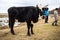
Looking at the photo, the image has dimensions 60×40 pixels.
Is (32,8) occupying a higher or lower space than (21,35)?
higher

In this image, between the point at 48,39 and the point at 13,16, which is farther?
the point at 13,16

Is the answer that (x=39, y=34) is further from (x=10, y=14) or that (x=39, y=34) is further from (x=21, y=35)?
(x=10, y=14)

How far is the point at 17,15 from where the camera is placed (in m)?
17.6

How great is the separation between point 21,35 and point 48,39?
2214 mm

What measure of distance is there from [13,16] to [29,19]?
1.60 m

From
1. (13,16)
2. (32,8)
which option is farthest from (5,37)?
(32,8)

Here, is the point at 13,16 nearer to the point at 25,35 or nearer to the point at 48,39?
the point at 25,35

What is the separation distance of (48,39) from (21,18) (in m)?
2.63

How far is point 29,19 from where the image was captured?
55.7 ft

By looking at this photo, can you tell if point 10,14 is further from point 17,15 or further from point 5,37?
point 5,37

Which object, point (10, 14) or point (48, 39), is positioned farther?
point (10, 14)

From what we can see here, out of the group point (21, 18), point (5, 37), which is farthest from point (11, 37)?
point (21, 18)

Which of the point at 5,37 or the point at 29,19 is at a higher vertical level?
the point at 29,19

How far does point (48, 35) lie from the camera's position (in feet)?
58.9
